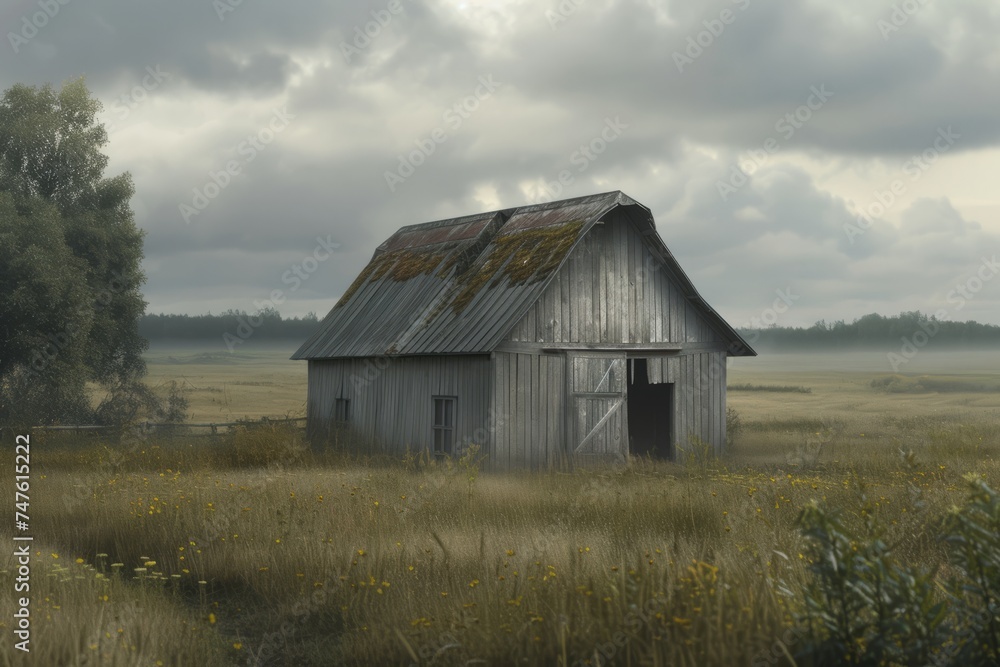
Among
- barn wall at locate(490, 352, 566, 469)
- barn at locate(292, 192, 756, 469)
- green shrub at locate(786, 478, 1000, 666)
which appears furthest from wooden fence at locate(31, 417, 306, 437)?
green shrub at locate(786, 478, 1000, 666)

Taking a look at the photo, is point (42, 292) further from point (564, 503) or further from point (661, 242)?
point (564, 503)

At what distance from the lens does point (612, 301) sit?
20328 millimetres

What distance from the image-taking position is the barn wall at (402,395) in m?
19.1

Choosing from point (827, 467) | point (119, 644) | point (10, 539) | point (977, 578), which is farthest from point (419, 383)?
point (977, 578)

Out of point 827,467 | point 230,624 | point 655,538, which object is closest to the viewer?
point 230,624

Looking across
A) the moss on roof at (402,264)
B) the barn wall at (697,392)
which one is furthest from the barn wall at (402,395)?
the barn wall at (697,392)

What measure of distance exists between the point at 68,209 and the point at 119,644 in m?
31.8

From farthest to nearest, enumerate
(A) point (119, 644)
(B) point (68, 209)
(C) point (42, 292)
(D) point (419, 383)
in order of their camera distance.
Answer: (B) point (68, 209) → (C) point (42, 292) → (D) point (419, 383) → (A) point (119, 644)

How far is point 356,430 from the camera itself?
23484 millimetres

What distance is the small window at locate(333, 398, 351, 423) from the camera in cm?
2448

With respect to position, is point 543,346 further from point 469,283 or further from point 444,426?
point 469,283

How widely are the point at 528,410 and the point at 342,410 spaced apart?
736 centimetres

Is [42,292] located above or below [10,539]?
above

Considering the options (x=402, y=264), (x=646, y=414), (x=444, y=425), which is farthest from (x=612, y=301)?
(x=402, y=264)
